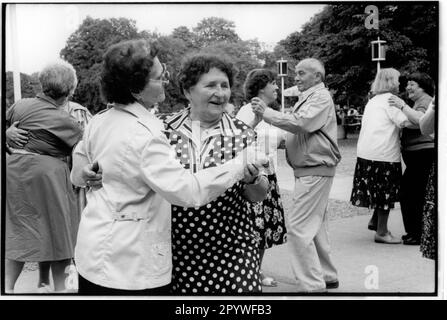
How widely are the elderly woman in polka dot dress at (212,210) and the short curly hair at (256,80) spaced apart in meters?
1.67

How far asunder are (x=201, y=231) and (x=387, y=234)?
3103 mm

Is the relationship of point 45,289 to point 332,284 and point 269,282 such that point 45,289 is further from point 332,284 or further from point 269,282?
point 332,284

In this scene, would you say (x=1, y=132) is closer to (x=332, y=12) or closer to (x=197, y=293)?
(x=197, y=293)

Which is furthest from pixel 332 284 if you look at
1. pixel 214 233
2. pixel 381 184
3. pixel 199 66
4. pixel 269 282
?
pixel 199 66

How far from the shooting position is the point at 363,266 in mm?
4191

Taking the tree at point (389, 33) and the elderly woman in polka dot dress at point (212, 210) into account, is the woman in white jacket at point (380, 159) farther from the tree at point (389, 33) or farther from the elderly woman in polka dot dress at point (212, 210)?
the elderly woman in polka dot dress at point (212, 210)

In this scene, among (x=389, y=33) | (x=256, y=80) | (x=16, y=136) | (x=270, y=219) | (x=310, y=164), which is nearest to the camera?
(x=389, y=33)

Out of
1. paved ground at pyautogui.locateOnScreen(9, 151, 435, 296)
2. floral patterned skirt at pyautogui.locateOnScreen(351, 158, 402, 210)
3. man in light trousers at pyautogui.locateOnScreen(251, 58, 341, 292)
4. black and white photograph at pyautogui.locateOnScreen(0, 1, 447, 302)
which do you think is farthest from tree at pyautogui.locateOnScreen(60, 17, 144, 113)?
floral patterned skirt at pyautogui.locateOnScreen(351, 158, 402, 210)

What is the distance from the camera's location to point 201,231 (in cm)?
221

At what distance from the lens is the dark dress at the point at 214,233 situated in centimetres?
221

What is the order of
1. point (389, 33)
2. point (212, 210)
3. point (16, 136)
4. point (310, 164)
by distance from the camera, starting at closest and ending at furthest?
1. point (212, 210)
2. point (389, 33)
3. point (16, 136)
4. point (310, 164)

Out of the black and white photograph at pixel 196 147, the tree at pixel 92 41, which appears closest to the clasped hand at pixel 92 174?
the black and white photograph at pixel 196 147

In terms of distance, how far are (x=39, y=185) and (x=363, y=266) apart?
236 centimetres
